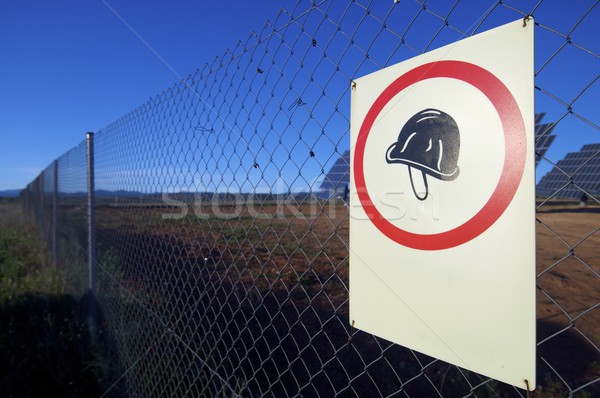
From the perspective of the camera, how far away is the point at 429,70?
1.03 meters

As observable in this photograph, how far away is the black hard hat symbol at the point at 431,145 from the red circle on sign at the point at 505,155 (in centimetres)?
10

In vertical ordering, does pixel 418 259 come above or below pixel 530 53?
below

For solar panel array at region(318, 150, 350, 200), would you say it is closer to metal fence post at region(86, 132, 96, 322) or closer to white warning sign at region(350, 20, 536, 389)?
white warning sign at region(350, 20, 536, 389)

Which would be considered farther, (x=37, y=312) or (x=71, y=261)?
(x=71, y=261)

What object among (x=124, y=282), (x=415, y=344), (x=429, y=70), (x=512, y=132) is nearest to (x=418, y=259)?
(x=415, y=344)

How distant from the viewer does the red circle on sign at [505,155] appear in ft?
2.84

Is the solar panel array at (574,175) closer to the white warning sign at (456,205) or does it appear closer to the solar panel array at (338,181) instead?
the white warning sign at (456,205)

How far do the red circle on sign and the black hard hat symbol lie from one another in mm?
103

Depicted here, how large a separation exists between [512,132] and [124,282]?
3531 mm

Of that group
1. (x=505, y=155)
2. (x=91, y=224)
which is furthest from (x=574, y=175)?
(x=91, y=224)

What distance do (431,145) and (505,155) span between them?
179 mm

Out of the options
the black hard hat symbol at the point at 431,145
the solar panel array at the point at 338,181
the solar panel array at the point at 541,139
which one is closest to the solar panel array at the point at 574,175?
the solar panel array at the point at 541,139

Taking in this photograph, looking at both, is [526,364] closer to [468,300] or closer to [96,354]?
[468,300]

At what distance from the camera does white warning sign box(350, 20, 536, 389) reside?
0.86 m
